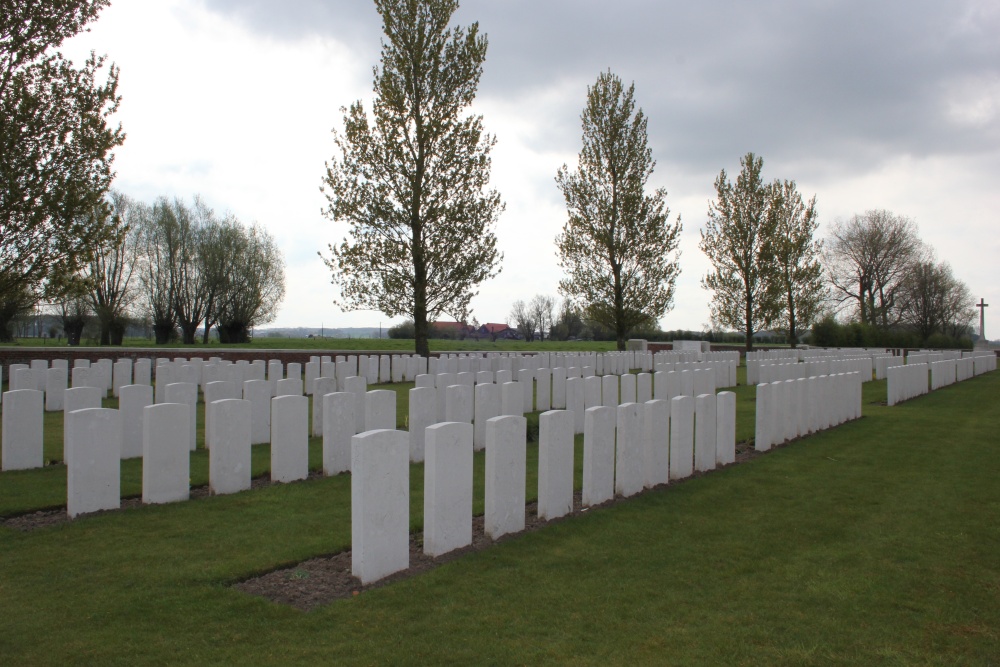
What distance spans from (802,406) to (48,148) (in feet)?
46.2

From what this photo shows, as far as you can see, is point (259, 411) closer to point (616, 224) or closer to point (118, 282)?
point (616, 224)

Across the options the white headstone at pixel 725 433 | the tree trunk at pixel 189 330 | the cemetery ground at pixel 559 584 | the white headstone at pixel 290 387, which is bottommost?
the cemetery ground at pixel 559 584

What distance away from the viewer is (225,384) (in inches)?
365

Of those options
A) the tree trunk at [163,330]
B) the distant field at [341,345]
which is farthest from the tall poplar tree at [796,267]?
the tree trunk at [163,330]

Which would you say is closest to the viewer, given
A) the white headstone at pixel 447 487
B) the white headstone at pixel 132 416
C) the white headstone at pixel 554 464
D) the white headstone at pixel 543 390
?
the white headstone at pixel 447 487

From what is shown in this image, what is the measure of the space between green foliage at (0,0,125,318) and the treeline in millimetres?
27755

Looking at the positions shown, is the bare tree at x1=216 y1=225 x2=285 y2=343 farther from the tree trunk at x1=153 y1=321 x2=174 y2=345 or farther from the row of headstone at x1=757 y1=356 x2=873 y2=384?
the row of headstone at x1=757 y1=356 x2=873 y2=384

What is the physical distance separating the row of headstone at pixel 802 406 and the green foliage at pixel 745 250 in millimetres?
23192

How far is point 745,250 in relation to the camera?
112 feet

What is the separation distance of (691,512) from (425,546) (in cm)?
255

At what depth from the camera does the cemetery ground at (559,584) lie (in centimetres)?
329

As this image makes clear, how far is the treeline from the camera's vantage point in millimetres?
38938

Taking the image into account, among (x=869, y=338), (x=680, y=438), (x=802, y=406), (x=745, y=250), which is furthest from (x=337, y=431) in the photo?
(x=869, y=338)

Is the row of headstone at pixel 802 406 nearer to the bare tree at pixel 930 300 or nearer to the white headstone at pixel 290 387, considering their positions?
the white headstone at pixel 290 387
